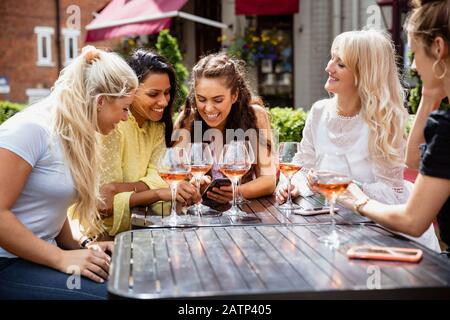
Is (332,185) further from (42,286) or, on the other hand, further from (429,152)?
(42,286)

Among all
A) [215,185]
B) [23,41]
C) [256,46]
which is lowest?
[215,185]

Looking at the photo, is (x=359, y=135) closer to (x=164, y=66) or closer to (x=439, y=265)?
(x=164, y=66)

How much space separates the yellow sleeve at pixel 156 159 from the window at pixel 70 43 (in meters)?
13.4

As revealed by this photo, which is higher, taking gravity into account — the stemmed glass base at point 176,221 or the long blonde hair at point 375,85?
the long blonde hair at point 375,85

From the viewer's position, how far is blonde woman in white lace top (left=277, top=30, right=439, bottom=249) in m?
2.84

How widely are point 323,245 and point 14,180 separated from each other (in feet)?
3.41

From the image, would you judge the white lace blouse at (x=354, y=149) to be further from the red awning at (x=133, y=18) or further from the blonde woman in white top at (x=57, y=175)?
the red awning at (x=133, y=18)

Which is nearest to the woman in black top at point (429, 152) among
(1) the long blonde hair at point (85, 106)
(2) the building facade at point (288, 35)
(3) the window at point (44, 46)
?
(1) the long blonde hair at point (85, 106)

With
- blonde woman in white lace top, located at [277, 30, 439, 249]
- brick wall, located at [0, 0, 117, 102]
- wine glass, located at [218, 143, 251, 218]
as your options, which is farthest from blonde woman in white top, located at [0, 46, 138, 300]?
brick wall, located at [0, 0, 117, 102]

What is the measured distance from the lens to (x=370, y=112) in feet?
9.40

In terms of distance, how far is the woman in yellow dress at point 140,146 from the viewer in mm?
2596

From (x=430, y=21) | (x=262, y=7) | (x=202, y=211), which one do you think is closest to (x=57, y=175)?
(x=202, y=211)

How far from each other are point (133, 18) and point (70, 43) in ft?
22.7

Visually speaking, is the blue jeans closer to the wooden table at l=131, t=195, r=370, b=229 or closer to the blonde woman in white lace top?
the wooden table at l=131, t=195, r=370, b=229
